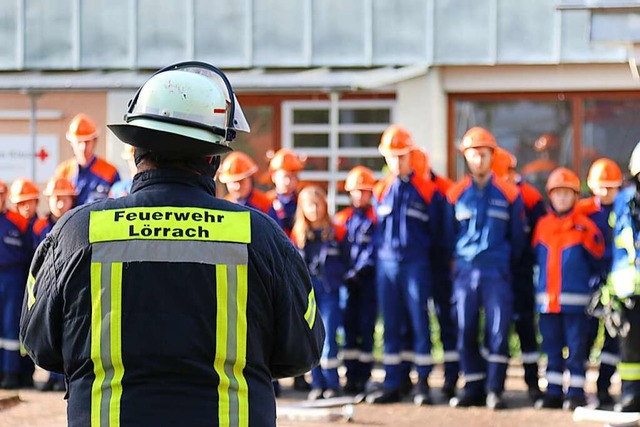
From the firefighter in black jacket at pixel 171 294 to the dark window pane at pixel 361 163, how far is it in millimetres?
11873

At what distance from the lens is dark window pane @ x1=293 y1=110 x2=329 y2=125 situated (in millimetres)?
15867

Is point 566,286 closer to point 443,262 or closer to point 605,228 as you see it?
point 605,228

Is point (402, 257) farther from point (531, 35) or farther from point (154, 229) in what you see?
point (154, 229)

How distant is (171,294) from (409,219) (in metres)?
7.13

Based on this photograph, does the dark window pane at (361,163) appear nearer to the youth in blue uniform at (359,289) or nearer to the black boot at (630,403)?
the youth in blue uniform at (359,289)

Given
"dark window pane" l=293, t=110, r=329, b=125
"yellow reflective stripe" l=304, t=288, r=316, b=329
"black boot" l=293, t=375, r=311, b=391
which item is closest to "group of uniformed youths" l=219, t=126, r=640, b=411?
"black boot" l=293, t=375, r=311, b=391

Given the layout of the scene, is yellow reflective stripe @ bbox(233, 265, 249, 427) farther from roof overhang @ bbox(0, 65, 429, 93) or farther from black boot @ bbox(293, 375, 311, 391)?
roof overhang @ bbox(0, 65, 429, 93)

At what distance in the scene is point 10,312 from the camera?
1173cm

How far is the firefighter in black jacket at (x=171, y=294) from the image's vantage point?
11.7ft

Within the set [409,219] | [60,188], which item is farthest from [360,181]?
[60,188]

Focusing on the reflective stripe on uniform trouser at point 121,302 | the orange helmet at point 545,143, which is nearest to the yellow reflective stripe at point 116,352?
the reflective stripe on uniform trouser at point 121,302

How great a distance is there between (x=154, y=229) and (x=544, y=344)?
23.1 ft

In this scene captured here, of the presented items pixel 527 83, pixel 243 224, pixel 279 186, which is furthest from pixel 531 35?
pixel 243 224

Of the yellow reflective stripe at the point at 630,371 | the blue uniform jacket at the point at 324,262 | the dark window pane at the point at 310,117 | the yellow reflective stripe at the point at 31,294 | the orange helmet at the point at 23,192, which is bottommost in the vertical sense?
the yellow reflective stripe at the point at 630,371
